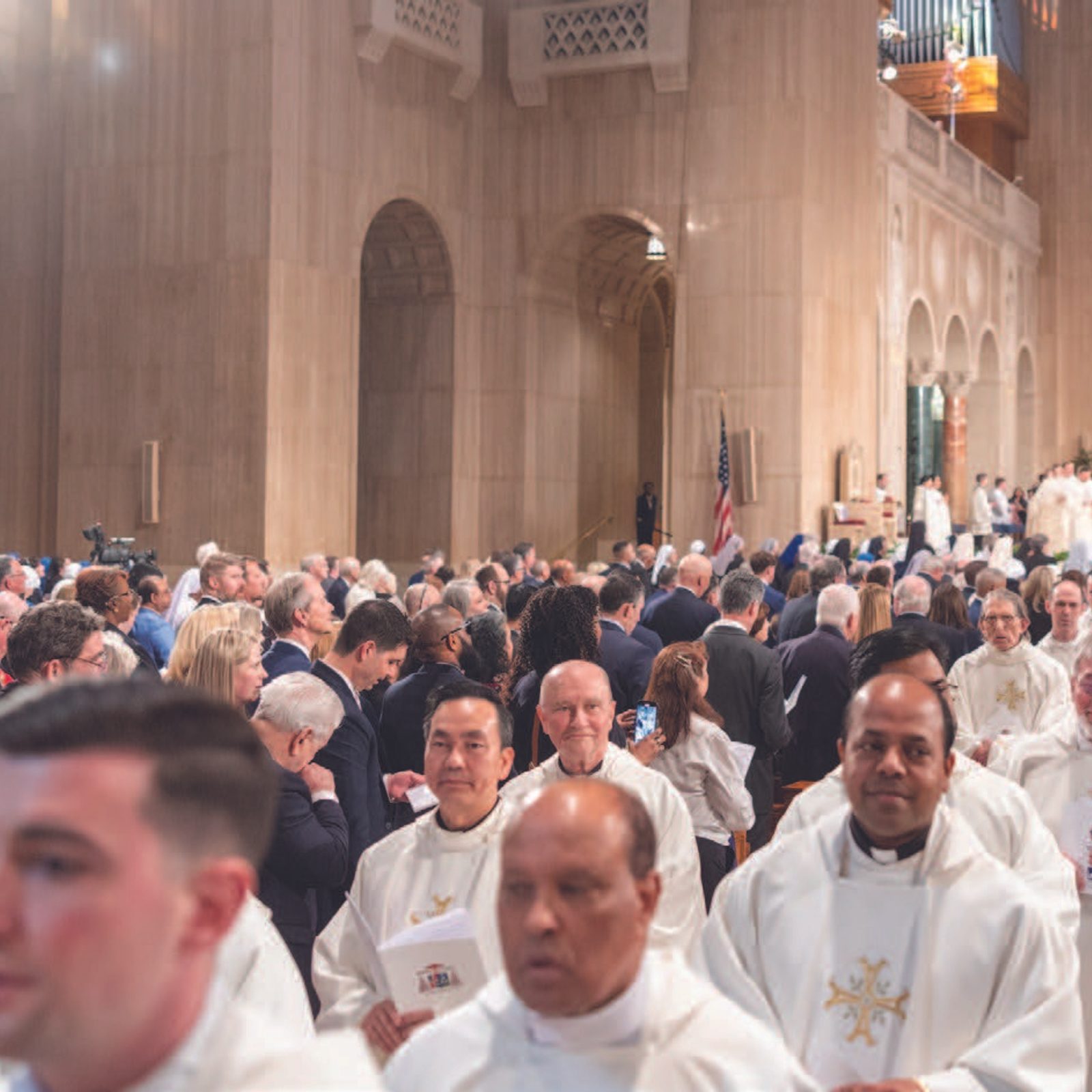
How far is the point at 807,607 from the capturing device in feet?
34.5

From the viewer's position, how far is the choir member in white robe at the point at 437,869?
4.21m

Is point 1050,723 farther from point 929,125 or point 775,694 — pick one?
point 929,125

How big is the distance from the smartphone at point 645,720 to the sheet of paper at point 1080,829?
1593mm

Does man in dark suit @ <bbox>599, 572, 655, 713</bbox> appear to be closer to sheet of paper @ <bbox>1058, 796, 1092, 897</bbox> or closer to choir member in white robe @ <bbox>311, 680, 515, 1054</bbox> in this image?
sheet of paper @ <bbox>1058, 796, 1092, 897</bbox>

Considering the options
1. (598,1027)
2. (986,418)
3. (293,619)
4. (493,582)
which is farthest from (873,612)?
(986,418)

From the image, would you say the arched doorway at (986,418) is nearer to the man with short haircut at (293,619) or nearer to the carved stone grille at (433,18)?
the carved stone grille at (433,18)

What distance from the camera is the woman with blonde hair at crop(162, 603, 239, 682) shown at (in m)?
6.27

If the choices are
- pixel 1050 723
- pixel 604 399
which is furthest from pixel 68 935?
pixel 604 399

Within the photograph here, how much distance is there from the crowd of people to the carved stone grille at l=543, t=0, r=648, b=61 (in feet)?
48.0

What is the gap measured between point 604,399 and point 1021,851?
2115 cm

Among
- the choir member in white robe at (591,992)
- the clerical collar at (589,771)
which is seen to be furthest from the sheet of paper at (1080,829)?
the choir member in white robe at (591,992)

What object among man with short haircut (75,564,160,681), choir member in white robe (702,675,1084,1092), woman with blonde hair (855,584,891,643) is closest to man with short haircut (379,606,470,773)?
man with short haircut (75,564,160,681)

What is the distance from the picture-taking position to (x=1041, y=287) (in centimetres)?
3722

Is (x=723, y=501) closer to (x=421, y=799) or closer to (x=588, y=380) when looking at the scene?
(x=588, y=380)
